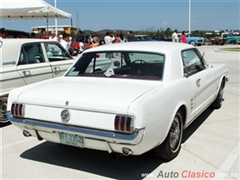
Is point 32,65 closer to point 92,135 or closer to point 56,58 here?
point 56,58

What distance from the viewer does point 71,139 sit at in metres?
3.37

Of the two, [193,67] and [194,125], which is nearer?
[193,67]

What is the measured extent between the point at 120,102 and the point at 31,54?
3799 mm

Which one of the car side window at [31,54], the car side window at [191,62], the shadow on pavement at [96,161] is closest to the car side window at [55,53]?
the car side window at [31,54]

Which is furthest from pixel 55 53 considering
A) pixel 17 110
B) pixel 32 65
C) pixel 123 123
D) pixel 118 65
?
pixel 123 123

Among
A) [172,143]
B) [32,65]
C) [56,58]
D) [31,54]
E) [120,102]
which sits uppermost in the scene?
[31,54]

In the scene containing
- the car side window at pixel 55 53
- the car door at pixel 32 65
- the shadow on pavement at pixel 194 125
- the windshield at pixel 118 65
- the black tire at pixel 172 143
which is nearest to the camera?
the black tire at pixel 172 143

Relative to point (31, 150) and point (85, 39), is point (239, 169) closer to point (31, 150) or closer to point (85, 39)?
point (31, 150)

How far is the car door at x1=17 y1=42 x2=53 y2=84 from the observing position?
589cm

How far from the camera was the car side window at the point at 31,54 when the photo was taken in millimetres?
5996

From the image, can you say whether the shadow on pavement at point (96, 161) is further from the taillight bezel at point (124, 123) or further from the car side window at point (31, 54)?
the car side window at point (31, 54)

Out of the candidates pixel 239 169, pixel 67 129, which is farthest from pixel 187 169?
pixel 67 129

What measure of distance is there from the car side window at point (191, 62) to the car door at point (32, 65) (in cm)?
312

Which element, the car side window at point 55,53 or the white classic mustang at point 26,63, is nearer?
the white classic mustang at point 26,63
